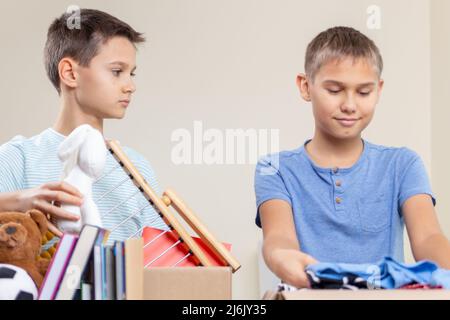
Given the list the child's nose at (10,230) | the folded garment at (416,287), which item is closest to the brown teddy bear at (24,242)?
the child's nose at (10,230)

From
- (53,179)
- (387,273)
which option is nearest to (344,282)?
(387,273)

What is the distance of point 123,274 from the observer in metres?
0.67

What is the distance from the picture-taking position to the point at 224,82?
Answer: 200cm

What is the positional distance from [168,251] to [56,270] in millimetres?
252

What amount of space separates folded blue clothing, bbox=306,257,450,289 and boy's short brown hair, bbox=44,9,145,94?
30.7 inches

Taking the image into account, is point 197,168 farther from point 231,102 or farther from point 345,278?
point 345,278

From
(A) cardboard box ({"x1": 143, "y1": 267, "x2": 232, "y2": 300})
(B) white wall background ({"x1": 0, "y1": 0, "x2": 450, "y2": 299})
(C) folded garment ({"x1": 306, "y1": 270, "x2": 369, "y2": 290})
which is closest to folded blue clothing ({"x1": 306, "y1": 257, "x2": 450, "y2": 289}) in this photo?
(C) folded garment ({"x1": 306, "y1": 270, "x2": 369, "y2": 290})

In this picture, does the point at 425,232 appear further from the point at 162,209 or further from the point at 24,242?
the point at 24,242

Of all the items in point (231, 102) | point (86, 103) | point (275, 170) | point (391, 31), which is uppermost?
point (391, 31)

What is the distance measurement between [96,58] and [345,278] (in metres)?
0.81

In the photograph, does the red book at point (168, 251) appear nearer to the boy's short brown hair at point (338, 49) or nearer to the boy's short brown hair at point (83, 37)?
the boy's short brown hair at point (338, 49)

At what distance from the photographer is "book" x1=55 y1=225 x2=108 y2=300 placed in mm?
665

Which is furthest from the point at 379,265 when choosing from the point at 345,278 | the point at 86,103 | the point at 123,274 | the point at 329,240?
the point at 86,103

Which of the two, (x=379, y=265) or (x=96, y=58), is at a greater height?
(x=96, y=58)
